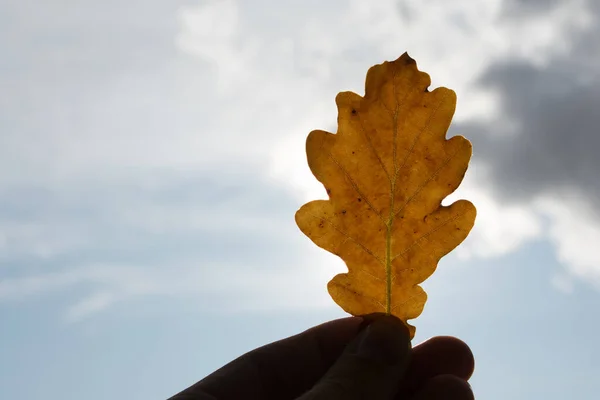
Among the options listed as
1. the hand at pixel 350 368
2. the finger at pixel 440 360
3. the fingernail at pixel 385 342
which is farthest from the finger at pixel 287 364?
the fingernail at pixel 385 342

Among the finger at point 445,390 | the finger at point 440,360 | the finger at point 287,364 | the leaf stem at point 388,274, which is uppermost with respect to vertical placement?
the leaf stem at point 388,274

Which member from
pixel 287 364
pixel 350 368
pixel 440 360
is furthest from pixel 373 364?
pixel 287 364

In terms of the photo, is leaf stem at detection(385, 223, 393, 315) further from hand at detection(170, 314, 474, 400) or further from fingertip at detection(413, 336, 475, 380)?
fingertip at detection(413, 336, 475, 380)

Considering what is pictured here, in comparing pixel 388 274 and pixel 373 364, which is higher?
pixel 388 274

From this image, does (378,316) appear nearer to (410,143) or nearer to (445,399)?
(445,399)

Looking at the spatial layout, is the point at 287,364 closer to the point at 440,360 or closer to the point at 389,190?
the point at 440,360

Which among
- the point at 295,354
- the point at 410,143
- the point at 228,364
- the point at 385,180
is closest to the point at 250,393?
the point at 228,364

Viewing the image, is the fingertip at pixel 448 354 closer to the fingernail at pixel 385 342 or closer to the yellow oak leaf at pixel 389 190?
the yellow oak leaf at pixel 389 190
